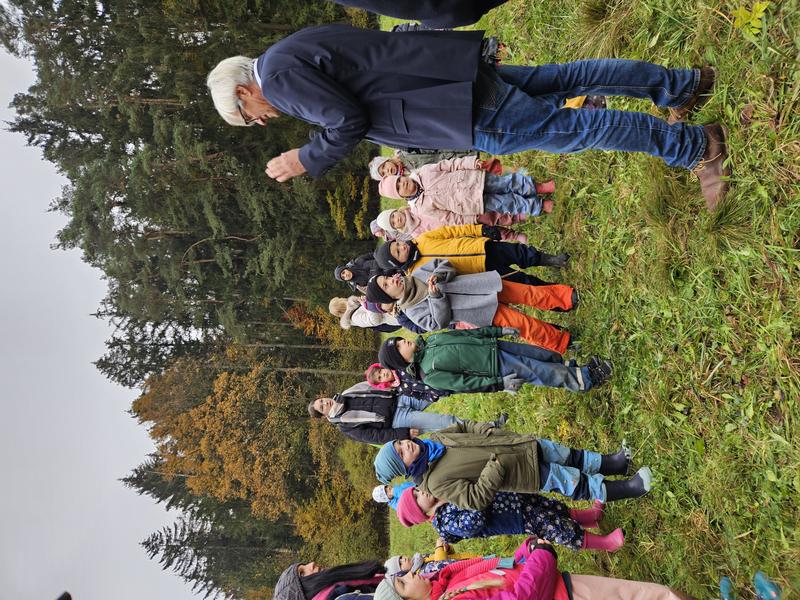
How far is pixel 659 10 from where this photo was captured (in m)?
3.37

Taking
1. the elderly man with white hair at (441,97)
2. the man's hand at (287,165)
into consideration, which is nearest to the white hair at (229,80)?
the elderly man with white hair at (441,97)

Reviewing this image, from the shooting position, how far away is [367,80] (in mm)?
2555

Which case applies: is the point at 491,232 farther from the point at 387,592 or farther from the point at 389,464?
the point at 387,592

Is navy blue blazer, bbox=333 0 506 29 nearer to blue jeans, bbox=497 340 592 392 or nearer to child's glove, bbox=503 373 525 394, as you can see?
blue jeans, bbox=497 340 592 392

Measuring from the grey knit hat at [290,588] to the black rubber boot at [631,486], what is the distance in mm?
2333

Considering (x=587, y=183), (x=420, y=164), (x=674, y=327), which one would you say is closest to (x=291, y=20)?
(x=420, y=164)

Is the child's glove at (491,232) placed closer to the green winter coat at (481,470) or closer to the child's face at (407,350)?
the child's face at (407,350)

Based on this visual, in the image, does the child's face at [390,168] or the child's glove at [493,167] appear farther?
the child's face at [390,168]

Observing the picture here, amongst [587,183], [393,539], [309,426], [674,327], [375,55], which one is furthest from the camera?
[309,426]

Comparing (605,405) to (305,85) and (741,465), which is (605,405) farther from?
(305,85)

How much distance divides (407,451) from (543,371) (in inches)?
57.1

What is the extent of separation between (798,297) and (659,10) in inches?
88.7

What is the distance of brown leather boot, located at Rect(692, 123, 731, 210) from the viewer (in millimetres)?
2740

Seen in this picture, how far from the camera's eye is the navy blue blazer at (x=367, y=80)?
2.46 m
